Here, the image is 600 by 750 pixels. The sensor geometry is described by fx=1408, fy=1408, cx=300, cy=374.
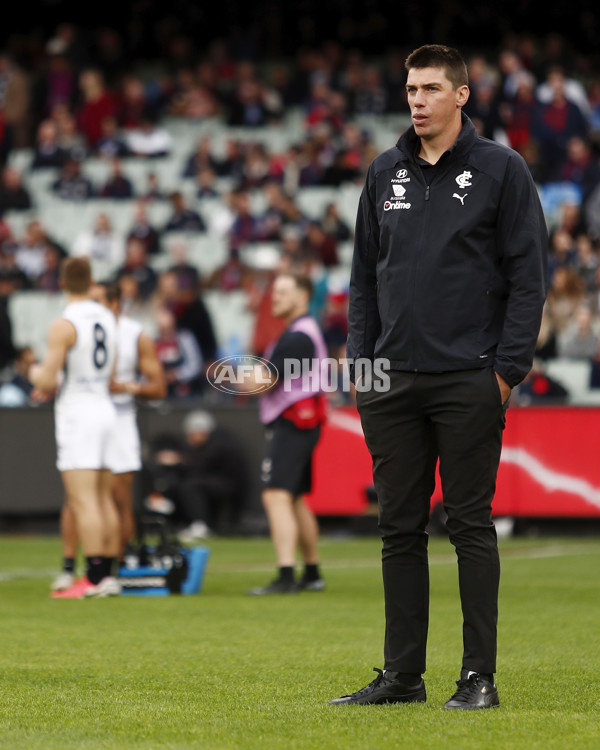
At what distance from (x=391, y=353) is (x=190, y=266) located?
1486 centimetres

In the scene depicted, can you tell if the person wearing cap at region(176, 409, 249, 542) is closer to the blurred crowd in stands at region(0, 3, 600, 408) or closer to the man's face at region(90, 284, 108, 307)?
the blurred crowd in stands at region(0, 3, 600, 408)

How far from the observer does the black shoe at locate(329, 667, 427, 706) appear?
5.20m

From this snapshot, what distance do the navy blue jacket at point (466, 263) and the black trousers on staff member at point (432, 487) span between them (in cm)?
11

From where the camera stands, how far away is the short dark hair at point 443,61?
5141mm

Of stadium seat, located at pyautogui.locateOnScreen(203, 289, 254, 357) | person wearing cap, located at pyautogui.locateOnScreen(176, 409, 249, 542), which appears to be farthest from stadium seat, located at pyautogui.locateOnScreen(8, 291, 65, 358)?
person wearing cap, located at pyautogui.locateOnScreen(176, 409, 249, 542)


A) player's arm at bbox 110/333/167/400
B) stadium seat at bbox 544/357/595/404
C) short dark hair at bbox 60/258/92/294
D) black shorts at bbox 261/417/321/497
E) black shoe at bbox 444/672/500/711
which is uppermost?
short dark hair at bbox 60/258/92/294

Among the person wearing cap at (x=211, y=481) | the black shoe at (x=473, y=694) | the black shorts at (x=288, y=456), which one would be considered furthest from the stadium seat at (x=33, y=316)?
the black shoe at (x=473, y=694)

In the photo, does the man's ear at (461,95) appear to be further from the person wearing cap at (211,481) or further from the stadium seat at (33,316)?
the stadium seat at (33,316)

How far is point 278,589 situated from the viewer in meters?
9.85

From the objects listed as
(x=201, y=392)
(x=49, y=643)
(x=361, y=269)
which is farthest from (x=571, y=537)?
(x=361, y=269)

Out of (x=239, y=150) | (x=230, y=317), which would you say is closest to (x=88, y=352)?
(x=230, y=317)

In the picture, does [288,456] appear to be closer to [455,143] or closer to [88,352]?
[88,352]

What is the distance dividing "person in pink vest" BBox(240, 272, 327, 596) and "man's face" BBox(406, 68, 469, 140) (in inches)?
187

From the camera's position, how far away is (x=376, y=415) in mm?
5273
